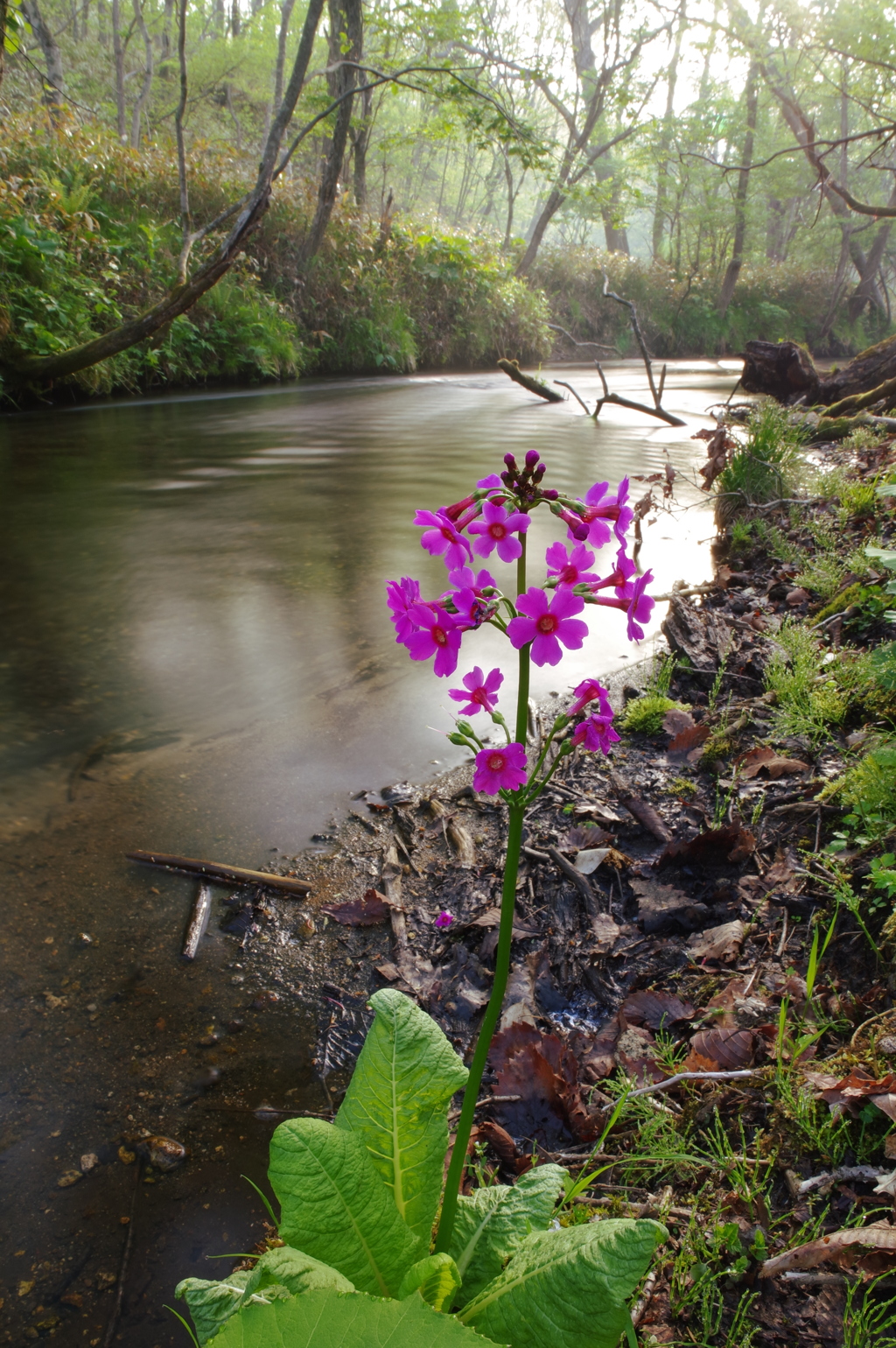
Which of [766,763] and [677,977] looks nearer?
[677,977]

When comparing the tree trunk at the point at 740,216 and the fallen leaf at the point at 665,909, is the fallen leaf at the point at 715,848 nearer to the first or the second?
the fallen leaf at the point at 665,909

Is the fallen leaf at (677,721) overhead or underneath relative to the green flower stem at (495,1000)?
underneath

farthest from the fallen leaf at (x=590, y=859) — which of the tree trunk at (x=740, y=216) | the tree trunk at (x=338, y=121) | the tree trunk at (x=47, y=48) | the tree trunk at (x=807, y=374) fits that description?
the tree trunk at (x=740, y=216)

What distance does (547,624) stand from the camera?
115cm

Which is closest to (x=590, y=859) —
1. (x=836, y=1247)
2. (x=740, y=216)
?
(x=836, y=1247)

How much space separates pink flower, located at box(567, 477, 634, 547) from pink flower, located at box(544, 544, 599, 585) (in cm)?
4

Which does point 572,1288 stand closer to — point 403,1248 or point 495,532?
point 403,1248

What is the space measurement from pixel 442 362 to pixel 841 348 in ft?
55.9

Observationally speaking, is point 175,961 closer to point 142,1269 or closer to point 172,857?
point 172,857

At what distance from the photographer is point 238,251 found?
10.1 m

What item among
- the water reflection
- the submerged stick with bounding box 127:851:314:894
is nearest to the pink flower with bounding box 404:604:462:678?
the submerged stick with bounding box 127:851:314:894

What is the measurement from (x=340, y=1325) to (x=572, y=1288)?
378 mm

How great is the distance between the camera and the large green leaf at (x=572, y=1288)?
40.1 inches

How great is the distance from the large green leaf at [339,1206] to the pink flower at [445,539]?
2.97 ft
